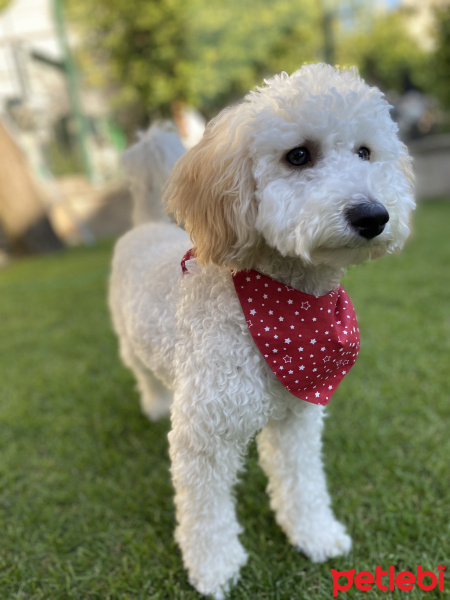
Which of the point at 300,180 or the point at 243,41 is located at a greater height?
the point at 243,41

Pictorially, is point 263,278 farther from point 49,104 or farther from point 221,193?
point 49,104

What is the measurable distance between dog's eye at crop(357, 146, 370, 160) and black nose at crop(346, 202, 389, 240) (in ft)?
0.86

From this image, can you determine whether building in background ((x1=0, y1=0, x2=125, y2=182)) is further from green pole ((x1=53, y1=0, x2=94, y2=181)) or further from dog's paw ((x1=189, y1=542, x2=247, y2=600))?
dog's paw ((x1=189, y1=542, x2=247, y2=600))

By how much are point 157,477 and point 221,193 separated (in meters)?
1.61

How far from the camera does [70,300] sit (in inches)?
216

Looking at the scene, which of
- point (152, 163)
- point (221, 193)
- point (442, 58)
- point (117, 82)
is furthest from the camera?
point (117, 82)

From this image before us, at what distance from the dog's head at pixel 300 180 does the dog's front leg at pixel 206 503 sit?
2.12 feet

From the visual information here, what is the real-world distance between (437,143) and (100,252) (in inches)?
307

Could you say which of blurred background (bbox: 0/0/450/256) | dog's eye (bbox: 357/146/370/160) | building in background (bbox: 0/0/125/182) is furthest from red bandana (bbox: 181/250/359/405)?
building in background (bbox: 0/0/125/182)

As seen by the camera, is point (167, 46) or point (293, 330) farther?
point (167, 46)

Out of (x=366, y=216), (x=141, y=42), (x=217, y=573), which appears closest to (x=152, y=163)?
(x=366, y=216)

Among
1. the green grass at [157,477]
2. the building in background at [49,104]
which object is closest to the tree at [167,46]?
the building in background at [49,104]

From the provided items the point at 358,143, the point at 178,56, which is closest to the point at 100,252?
the point at 178,56

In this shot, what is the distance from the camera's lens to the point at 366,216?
122 centimetres
